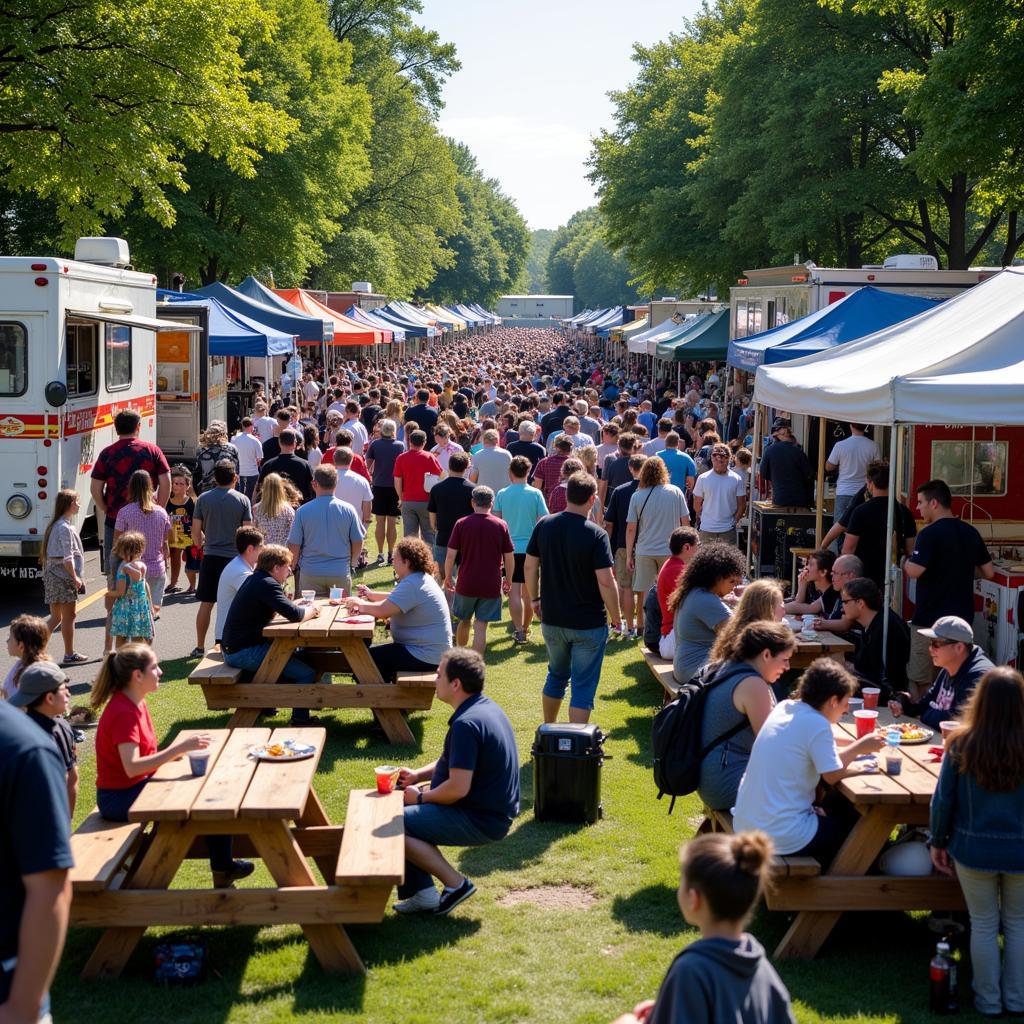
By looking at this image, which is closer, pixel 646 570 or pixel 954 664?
pixel 954 664

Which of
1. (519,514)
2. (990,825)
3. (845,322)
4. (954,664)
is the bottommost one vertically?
(990,825)

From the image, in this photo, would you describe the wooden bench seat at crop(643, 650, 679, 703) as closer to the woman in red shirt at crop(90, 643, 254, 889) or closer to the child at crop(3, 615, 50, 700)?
the woman in red shirt at crop(90, 643, 254, 889)

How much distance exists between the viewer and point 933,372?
336 inches

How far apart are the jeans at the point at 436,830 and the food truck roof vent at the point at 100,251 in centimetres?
1059

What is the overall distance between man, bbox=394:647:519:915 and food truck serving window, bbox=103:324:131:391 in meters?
9.38

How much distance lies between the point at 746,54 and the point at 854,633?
94.6 ft

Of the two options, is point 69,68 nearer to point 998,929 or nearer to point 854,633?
point 854,633

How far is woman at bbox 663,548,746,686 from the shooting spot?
777 centimetres

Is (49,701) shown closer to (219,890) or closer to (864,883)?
(219,890)

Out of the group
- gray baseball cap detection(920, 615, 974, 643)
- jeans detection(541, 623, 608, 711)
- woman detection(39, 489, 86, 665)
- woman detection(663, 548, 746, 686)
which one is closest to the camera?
gray baseball cap detection(920, 615, 974, 643)

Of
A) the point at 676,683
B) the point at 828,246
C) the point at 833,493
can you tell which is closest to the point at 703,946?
the point at 676,683

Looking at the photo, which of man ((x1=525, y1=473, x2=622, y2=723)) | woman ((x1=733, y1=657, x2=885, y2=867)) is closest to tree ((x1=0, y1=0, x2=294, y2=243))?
man ((x1=525, y1=473, x2=622, y2=723))

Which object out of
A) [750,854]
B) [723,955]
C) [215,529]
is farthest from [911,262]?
[723,955]

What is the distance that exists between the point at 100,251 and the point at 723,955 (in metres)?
13.7
